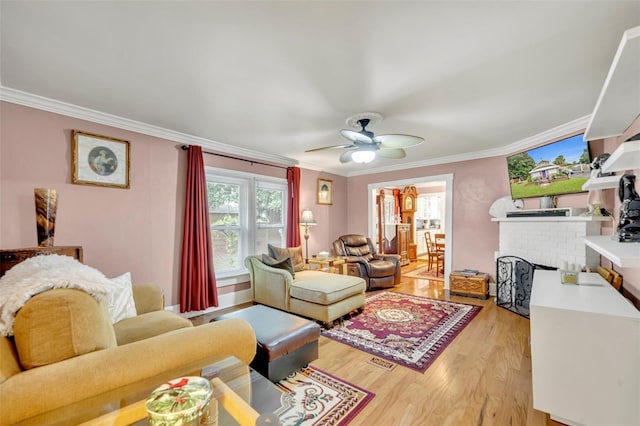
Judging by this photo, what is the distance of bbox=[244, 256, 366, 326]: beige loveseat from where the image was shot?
3125 mm

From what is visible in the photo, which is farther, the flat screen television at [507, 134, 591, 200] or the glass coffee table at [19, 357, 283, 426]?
the flat screen television at [507, 134, 591, 200]

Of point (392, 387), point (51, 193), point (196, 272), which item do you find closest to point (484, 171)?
point (392, 387)

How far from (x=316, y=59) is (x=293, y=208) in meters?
3.21

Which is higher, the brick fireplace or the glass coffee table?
the brick fireplace

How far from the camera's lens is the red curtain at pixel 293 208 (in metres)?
4.82

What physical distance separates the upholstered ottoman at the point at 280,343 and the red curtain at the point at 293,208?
94.7 inches

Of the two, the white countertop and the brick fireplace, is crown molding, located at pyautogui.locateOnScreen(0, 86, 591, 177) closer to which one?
the brick fireplace

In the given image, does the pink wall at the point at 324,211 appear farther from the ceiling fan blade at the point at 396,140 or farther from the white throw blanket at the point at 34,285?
the white throw blanket at the point at 34,285

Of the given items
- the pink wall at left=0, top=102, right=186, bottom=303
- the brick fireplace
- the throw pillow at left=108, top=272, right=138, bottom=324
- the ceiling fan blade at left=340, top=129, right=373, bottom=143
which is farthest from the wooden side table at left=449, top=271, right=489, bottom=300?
the throw pillow at left=108, top=272, right=138, bottom=324

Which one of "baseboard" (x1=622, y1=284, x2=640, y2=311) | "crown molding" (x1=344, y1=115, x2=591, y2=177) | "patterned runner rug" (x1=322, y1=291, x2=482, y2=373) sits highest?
"crown molding" (x1=344, y1=115, x2=591, y2=177)

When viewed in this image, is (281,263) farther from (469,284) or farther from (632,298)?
(632,298)

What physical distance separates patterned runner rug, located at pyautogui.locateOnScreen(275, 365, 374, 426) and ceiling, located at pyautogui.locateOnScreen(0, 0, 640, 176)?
2145 mm

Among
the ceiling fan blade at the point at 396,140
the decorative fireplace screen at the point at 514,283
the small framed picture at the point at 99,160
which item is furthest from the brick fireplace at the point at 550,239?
the small framed picture at the point at 99,160

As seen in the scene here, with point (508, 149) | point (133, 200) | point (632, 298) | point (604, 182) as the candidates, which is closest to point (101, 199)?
point (133, 200)
